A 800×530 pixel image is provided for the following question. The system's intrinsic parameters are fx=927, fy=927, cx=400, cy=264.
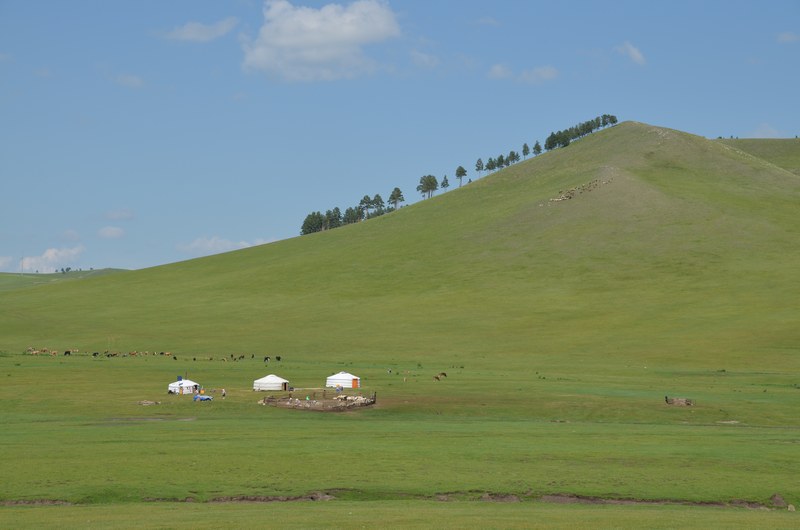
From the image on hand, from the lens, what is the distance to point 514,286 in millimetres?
132500

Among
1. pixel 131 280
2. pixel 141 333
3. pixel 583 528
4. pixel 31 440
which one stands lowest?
pixel 583 528

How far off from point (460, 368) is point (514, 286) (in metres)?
45.6

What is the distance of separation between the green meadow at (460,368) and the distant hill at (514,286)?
1.97ft

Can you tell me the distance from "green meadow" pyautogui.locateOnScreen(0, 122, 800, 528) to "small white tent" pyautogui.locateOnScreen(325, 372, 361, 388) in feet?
4.36

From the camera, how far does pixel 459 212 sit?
624 ft

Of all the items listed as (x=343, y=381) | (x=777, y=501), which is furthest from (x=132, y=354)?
(x=777, y=501)

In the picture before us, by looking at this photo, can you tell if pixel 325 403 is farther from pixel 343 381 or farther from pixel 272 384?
pixel 272 384

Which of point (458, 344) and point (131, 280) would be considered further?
point (131, 280)

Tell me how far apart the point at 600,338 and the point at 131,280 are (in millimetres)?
97133

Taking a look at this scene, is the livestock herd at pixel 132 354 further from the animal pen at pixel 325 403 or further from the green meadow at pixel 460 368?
the animal pen at pixel 325 403

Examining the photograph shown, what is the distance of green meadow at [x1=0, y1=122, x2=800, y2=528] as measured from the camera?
1352 inches

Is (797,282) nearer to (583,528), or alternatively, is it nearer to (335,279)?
(335,279)

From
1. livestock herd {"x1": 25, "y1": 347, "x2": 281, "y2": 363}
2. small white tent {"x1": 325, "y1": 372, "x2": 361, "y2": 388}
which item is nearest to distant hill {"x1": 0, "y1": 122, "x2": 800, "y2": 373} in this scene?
livestock herd {"x1": 25, "y1": 347, "x2": 281, "y2": 363}

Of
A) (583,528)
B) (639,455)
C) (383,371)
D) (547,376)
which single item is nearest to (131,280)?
(383,371)
